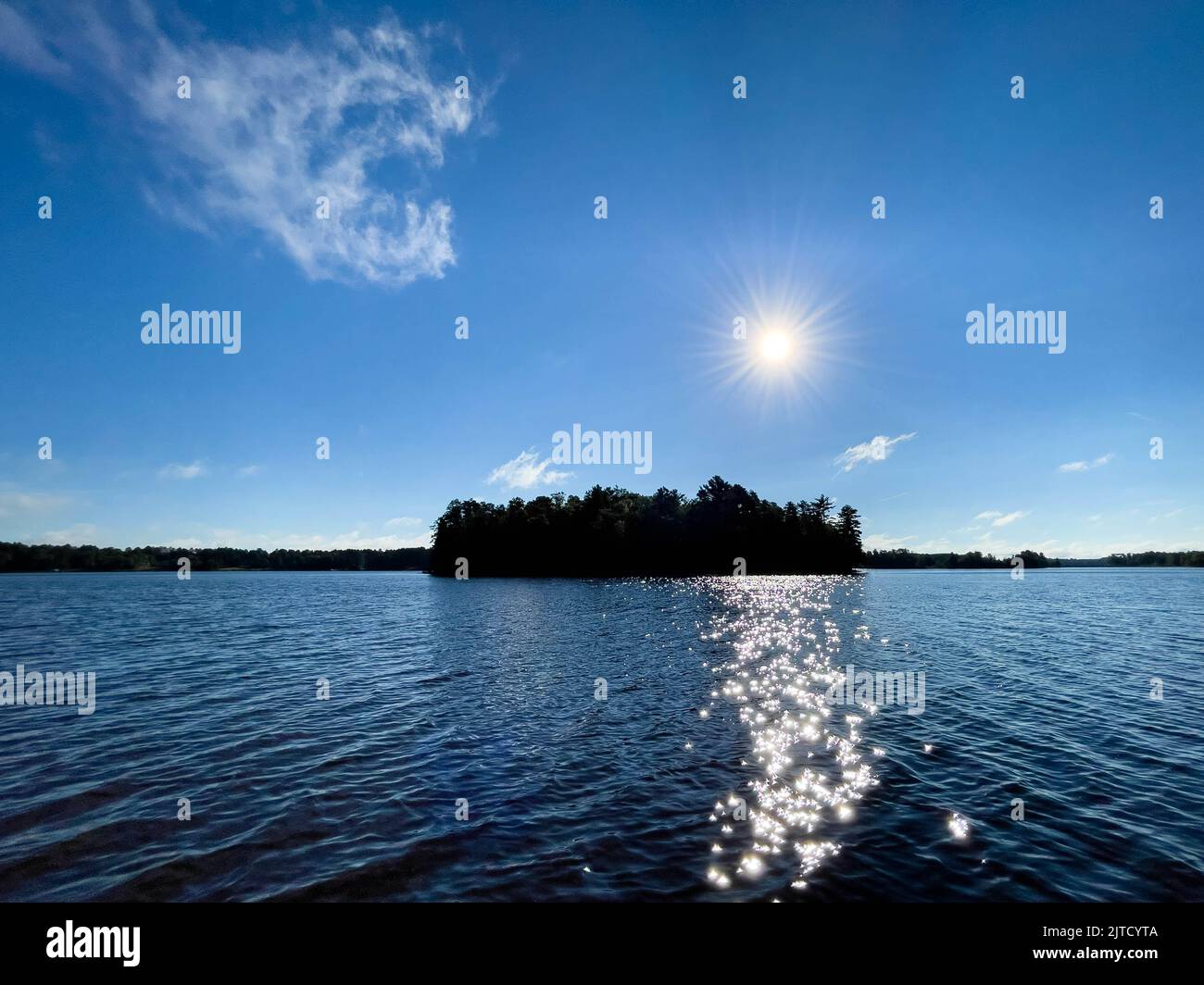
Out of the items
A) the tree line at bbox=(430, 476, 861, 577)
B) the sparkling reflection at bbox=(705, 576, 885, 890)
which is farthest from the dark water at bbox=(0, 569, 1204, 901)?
the tree line at bbox=(430, 476, 861, 577)

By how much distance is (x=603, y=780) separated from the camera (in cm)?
1443

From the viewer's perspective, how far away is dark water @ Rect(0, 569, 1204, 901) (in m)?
9.99

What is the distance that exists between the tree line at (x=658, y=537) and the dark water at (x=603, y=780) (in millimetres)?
142023

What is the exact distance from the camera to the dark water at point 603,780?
32.8 ft

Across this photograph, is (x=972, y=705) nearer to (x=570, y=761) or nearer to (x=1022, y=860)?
(x=1022, y=860)

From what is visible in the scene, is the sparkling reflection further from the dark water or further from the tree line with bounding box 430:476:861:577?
the tree line with bounding box 430:476:861:577

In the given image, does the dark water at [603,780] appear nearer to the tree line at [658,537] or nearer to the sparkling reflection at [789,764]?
the sparkling reflection at [789,764]

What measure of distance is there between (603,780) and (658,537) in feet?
532

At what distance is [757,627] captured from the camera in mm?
48875

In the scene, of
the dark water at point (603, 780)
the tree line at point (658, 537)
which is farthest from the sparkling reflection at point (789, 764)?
the tree line at point (658, 537)

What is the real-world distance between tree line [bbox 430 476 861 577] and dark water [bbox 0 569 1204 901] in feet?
466
